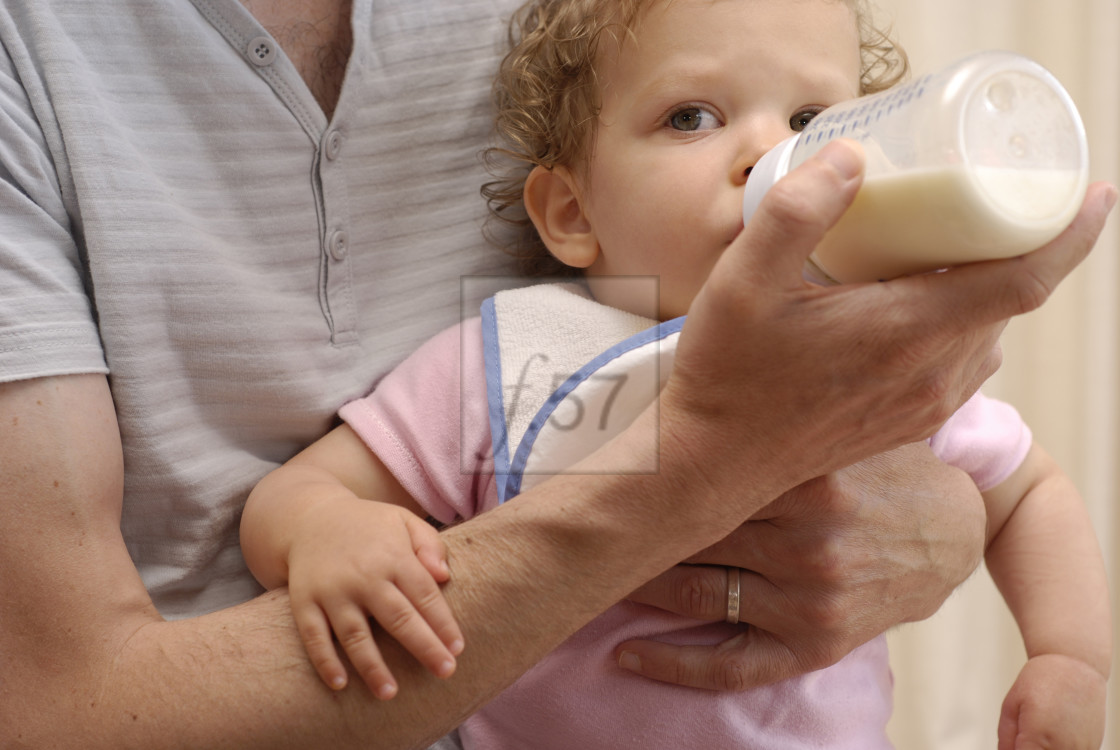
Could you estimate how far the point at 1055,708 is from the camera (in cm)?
96

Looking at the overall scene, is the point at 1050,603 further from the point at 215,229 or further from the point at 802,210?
the point at 215,229

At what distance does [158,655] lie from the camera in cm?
77

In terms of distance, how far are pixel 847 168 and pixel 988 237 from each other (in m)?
0.10

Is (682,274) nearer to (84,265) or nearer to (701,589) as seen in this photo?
(701,589)

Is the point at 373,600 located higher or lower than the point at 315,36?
lower

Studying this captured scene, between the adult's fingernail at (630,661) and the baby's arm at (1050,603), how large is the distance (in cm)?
42

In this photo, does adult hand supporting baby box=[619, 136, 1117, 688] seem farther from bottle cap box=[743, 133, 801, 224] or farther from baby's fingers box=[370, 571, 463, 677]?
baby's fingers box=[370, 571, 463, 677]

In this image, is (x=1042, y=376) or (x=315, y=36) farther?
(x=1042, y=376)

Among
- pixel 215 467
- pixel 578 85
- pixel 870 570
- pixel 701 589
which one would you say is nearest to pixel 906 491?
pixel 870 570

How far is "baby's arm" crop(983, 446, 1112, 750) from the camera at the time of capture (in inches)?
37.8

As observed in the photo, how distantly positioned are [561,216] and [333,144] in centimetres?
28

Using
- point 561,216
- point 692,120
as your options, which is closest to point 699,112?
point 692,120

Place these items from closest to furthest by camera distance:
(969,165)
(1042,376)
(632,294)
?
(969,165)
(632,294)
(1042,376)

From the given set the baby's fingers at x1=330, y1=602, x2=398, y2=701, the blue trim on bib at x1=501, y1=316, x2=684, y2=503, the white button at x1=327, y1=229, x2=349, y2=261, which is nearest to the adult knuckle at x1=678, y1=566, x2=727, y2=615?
the blue trim on bib at x1=501, y1=316, x2=684, y2=503
